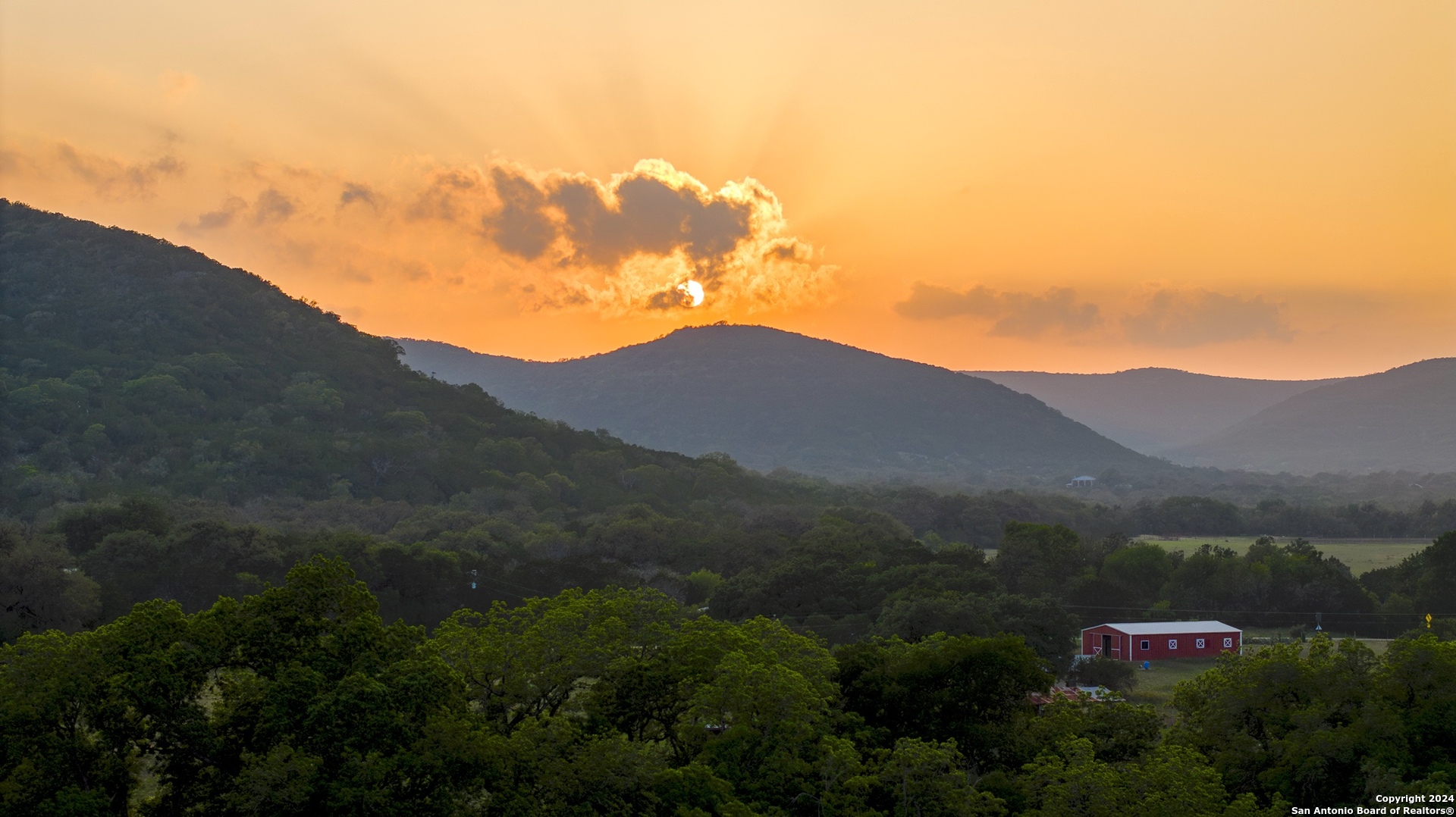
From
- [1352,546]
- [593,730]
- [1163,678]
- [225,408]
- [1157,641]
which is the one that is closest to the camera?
[593,730]

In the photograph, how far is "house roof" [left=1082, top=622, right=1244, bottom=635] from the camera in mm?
46000

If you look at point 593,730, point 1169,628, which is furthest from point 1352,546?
point 593,730

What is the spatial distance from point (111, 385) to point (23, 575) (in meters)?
60.3

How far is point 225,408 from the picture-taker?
306 ft

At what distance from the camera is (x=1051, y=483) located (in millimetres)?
194375

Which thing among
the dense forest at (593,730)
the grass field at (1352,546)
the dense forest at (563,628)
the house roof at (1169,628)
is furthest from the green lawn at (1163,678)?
the grass field at (1352,546)

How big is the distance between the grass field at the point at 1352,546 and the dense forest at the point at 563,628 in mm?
4785

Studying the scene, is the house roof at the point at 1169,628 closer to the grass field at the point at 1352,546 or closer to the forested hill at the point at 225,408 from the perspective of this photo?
the grass field at the point at 1352,546

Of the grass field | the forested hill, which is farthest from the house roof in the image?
the forested hill

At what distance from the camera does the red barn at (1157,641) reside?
45.6m

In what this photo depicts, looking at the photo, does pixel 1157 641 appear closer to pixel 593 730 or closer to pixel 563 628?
pixel 563 628

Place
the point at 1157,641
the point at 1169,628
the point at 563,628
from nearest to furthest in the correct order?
the point at 563,628 → the point at 1157,641 → the point at 1169,628

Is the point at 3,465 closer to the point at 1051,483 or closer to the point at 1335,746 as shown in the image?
the point at 1335,746

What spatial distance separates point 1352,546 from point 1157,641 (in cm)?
5116
